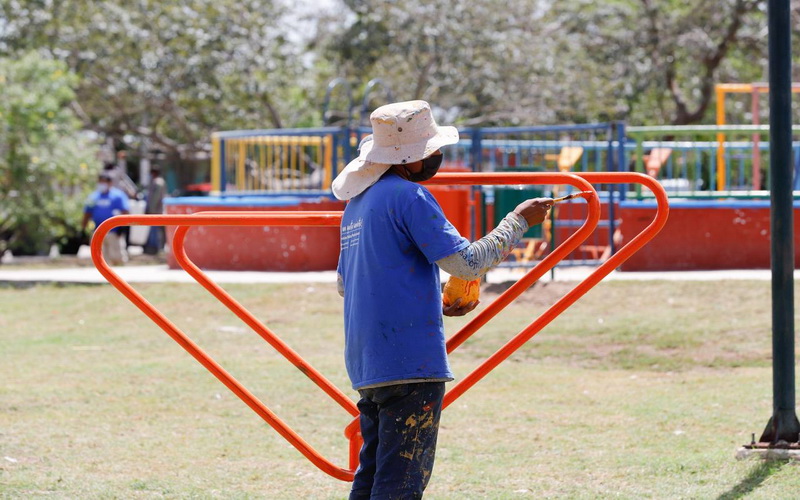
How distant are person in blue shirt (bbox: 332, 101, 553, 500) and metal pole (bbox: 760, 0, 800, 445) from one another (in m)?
2.10

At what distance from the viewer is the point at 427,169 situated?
3.92m

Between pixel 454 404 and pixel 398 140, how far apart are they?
4049mm

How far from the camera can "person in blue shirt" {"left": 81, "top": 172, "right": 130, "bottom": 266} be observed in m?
16.5

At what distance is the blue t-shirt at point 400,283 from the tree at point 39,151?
14752 millimetres

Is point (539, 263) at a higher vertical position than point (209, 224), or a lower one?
lower

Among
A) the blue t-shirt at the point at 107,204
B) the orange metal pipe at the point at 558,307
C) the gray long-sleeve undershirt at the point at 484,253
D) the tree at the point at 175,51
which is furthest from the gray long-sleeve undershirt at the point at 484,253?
the tree at the point at 175,51

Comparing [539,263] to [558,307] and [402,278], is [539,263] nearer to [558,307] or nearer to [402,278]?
[558,307]

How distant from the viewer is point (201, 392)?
804 centimetres

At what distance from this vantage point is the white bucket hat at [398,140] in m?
3.84

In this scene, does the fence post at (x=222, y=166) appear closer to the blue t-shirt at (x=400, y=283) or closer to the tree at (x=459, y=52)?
the tree at (x=459, y=52)

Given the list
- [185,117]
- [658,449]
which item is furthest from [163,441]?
[185,117]

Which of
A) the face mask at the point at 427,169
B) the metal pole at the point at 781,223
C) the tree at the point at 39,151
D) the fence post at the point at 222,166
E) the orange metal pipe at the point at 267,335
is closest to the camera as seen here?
the face mask at the point at 427,169

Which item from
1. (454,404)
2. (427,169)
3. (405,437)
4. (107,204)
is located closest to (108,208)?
(107,204)

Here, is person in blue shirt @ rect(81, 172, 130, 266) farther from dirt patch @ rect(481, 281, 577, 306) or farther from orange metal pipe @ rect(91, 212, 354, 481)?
orange metal pipe @ rect(91, 212, 354, 481)
